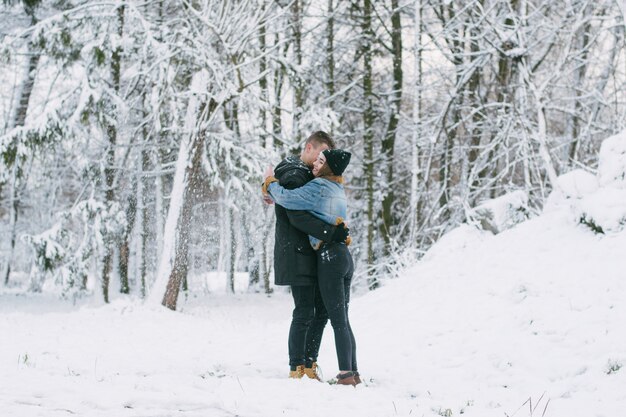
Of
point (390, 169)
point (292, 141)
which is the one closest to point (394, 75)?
point (390, 169)

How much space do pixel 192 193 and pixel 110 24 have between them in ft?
12.2

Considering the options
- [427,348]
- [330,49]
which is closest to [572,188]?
[427,348]

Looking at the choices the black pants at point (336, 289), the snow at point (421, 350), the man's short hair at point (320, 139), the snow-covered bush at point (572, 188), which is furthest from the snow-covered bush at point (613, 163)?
the black pants at point (336, 289)

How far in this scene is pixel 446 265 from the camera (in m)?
9.39

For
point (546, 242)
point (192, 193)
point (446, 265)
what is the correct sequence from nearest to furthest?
point (546, 242), point (446, 265), point (192, 193)

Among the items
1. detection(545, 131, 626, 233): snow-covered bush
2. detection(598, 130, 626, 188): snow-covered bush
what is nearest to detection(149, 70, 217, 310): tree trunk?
detection(545, 131, 626, 233): snow-covered bush

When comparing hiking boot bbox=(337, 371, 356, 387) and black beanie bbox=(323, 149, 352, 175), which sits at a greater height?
black beanie bbox=(323, 149, 352, 175)

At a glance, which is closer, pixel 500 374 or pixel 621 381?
pixel 621 381

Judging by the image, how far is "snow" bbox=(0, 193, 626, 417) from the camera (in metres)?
3.75

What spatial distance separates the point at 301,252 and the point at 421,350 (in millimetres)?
Answer: 2422

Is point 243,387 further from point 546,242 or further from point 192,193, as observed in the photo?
point 192,193

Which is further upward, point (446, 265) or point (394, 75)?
point (394, 75)

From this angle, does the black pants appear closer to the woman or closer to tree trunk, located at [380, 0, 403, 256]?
the woman

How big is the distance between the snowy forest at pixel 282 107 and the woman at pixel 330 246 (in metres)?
5.74
